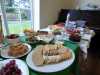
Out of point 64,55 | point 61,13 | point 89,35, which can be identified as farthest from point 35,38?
point 61,13

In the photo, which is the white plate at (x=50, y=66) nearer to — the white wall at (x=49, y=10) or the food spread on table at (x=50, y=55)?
the food spread on table at (x=50, y=55)

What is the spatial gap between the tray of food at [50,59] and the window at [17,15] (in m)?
1.22

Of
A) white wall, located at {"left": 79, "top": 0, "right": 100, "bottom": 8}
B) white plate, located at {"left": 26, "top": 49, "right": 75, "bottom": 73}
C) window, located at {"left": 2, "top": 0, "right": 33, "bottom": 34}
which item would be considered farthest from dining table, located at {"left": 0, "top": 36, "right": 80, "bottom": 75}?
white wall, located at {"left": 79, "top": 0, "right": 100, "bottom": 8}

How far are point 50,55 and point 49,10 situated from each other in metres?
1.67

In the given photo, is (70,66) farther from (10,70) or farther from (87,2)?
(87,2)

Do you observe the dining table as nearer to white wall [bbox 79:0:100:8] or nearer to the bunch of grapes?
the bunch of grapes

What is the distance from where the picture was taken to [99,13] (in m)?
2.61

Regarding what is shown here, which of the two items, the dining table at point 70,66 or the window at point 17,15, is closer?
the dining table at point 70,66

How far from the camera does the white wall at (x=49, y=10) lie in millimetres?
2396

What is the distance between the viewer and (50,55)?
0.98 m

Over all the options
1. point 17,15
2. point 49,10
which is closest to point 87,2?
point 49,10

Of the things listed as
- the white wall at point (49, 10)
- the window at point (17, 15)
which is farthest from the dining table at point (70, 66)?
the white wall at point (49, 10)

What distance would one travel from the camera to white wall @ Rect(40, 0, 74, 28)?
240 cm

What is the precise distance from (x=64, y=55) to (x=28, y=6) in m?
1.64
